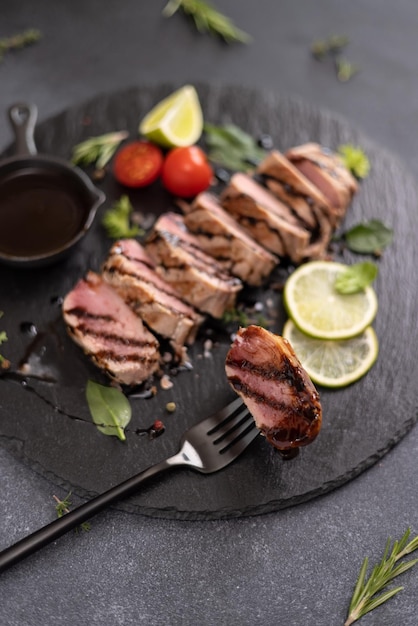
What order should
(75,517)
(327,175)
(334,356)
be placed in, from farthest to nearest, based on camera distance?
(327,175)
(334,356)
(75,517)

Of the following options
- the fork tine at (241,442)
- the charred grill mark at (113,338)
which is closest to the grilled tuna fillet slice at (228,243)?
the charred grill mark at (113,338)

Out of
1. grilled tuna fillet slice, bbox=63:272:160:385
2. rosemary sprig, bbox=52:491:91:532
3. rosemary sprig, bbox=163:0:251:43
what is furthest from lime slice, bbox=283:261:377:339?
rosemary sprig, bbox=163:0:251:43

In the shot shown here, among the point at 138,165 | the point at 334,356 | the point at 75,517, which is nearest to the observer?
the point at 75,517

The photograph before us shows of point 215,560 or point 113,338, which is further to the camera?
point 113,338

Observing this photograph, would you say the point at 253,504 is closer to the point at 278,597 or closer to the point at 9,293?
the point at 278,597

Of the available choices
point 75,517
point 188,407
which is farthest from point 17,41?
point 75,517

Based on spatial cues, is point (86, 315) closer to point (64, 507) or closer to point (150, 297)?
point (150, 297)

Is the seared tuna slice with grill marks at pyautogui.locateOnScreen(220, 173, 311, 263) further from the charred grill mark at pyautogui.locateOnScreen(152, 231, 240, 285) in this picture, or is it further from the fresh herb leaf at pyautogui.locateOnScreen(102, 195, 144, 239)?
the fresh herb leaf at pyautogui.locateOnScreen(102, 195, 144, 239)
